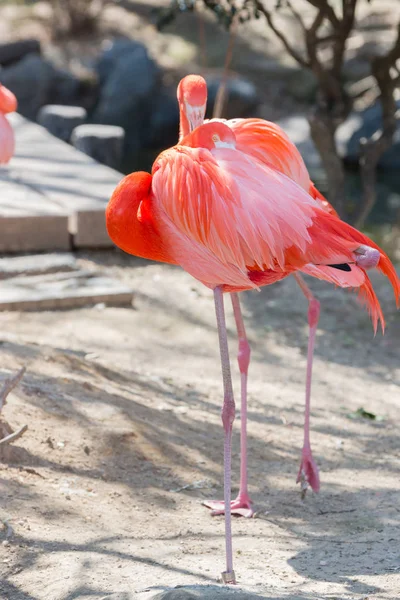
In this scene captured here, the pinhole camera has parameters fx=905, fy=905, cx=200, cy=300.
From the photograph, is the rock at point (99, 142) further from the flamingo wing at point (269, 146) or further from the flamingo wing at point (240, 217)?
the flamingo wing at point (240, 217)

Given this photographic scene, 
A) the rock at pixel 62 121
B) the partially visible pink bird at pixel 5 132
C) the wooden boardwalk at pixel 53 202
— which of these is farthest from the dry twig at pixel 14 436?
the rock at pixel 62 121

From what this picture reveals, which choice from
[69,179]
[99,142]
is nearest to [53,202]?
[69,179]

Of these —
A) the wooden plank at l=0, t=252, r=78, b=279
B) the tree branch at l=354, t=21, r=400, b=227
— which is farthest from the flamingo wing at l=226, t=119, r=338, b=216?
the tree branch at l=354, t=21, r=400, b=227

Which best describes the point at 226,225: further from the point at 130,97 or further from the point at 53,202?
the point at 130,97

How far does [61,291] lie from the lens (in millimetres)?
6207

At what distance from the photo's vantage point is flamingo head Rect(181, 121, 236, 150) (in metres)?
3.41

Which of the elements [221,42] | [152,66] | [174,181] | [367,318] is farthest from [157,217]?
[221,42]

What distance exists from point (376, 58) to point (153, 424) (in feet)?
14.5

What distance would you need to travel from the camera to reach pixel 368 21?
58.7 ft

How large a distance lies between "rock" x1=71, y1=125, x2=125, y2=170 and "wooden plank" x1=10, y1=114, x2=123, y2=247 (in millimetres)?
338

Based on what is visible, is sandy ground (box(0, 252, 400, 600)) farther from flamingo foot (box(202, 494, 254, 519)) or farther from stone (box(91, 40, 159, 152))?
stone (box(91, 40, 159, 152))

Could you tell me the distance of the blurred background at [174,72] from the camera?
531 inches

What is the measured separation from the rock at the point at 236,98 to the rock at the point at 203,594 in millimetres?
12637

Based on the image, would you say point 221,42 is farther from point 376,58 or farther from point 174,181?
point 174,181
